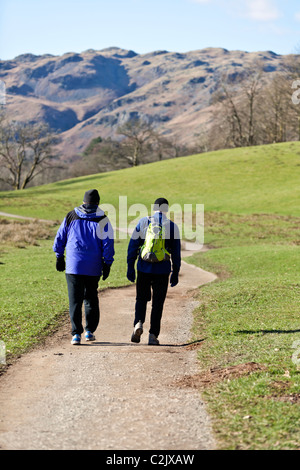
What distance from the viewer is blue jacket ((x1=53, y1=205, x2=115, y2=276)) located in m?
10.6

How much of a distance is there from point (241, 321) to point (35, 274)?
11828 millimetres

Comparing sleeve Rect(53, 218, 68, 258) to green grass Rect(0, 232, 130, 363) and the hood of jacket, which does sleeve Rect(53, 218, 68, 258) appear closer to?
the hood of jacket

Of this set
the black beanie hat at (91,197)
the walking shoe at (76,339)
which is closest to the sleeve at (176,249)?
the black beanie hat at (91,197)

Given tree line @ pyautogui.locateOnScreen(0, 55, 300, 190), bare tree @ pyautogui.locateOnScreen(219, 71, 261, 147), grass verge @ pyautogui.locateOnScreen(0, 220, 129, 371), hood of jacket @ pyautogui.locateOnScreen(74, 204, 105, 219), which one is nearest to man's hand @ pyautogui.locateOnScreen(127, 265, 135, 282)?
hood of jacket @ pyautogui.locateOnScreen(74, 204, 105, 219)

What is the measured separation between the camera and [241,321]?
13.1 metres

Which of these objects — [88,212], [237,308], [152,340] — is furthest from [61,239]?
[237,308]

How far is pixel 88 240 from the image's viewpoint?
1064cm

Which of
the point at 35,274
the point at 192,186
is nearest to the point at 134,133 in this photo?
the point at 192,186

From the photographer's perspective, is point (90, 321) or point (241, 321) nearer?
point (90, 321)

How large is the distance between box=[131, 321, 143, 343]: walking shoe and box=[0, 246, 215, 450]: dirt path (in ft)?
0.53

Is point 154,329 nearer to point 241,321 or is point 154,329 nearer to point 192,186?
point 241,321

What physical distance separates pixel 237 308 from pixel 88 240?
593 cm

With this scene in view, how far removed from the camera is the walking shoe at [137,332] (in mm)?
10773
